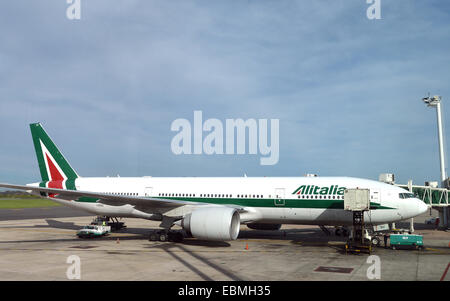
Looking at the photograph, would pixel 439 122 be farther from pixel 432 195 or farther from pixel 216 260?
pixel 216 260

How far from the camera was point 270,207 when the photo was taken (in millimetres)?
23125

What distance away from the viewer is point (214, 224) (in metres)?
19.7

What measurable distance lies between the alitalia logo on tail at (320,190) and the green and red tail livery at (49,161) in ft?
59.8

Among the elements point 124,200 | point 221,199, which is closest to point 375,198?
point 221,199

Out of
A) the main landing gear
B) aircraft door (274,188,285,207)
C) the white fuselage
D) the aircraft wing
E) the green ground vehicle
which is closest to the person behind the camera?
the green ground vehicle

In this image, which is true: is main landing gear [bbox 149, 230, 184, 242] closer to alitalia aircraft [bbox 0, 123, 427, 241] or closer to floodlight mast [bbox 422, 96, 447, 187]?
alitalia aircraft [bbox 0, 123, 427, 241]

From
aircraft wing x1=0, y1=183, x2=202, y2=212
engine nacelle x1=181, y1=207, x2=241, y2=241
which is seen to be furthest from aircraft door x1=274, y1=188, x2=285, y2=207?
aircraft wing x1=0, y1=183, x2=202, y2=212

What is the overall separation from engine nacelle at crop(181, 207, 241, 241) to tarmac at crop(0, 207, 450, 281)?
0.93m

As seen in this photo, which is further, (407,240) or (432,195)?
(432,195)

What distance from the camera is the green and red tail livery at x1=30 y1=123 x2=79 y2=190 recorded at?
28.6m

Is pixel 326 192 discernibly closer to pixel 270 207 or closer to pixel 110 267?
pixel 270 207

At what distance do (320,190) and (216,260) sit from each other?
28.7 ft

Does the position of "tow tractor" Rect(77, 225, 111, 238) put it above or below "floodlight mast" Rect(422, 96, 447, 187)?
below
